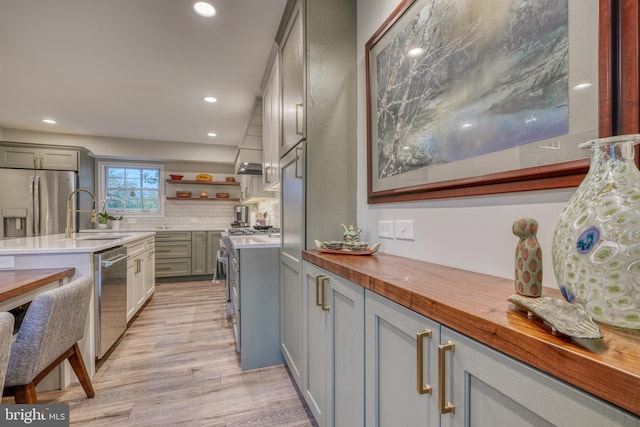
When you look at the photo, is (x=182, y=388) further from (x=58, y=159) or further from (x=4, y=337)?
(x=58, y=159)

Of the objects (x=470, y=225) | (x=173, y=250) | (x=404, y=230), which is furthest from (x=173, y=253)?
(x=470, y=225)

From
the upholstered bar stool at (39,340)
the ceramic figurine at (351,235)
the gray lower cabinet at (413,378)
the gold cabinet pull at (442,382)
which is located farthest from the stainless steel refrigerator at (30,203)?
the gold cabinet pull at (442,382)


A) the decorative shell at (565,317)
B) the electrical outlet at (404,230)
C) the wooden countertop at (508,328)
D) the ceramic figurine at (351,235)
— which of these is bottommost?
the wooden countertop at (508,328)

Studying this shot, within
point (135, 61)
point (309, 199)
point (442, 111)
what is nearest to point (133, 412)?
point (309, 199)

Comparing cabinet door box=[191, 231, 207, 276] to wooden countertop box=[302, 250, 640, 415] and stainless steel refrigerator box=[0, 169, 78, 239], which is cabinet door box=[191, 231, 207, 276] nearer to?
stainless steel refrigerator box=[0, 169, 78, 239]

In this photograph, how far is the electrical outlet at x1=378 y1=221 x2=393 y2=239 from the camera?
59.2 inches

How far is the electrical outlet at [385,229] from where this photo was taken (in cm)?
150

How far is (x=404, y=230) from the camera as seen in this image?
55.1 inches

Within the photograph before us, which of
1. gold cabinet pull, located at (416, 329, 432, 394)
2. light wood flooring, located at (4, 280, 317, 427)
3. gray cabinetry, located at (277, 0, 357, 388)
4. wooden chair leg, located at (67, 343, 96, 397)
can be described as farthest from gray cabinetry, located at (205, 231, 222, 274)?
gold cabinet pull, located at (416, 329, 432, 394)

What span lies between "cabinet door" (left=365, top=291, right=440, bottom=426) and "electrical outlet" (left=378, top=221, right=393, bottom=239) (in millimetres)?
598

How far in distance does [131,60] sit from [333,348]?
3.04 m

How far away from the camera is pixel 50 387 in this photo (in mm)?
1895

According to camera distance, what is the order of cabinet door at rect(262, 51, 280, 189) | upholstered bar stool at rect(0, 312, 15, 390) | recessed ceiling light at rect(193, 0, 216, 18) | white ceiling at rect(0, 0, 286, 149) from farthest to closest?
cabinet door at rect(262, 51, 280, 189) < white ceiling at rect(0, 0, 286, 149) < recessed ceiling light at rect(193, 0, 216, 18) < upholstered bar stool at rect(0, 312, 15, 390)

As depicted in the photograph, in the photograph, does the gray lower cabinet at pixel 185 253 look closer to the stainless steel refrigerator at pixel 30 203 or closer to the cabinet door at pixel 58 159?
the stainless steel refrigerator at pixel 30 203
